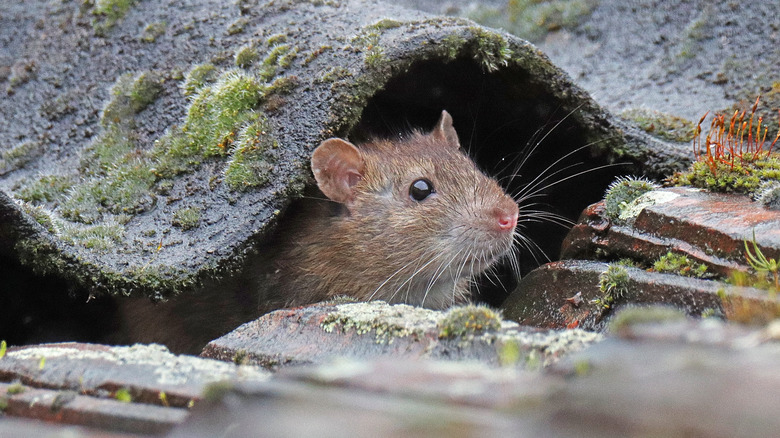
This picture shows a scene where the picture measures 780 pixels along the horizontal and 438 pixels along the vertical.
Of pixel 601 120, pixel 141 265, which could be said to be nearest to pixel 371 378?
pixel 141 265

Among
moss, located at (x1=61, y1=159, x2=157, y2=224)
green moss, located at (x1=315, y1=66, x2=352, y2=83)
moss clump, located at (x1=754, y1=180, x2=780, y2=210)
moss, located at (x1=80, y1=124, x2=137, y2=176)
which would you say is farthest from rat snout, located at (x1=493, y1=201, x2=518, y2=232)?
moss, located at (x1=80, y1=124, x2=137, y2=176)

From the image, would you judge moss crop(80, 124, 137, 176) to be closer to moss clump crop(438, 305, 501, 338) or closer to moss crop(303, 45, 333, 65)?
moss crop(303, 45, 333, 65)

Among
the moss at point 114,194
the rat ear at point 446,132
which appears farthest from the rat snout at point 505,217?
the moss at point 114,194

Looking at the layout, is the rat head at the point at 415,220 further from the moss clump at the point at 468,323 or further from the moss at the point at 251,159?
the moss clump at the point at 468,323

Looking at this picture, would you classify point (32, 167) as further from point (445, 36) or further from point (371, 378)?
point (371, 378)

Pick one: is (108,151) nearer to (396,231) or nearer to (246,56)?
(246,56)
